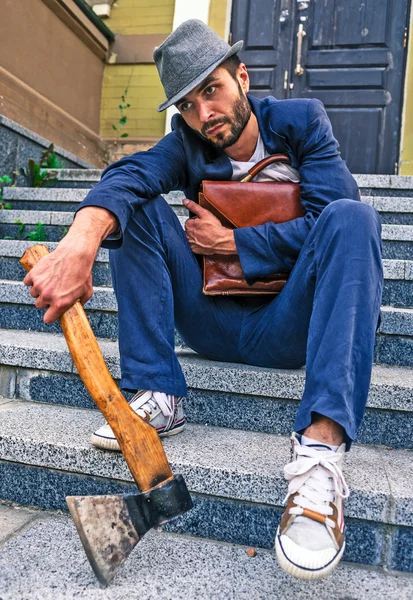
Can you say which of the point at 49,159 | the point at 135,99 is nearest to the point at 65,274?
the point at 49,159

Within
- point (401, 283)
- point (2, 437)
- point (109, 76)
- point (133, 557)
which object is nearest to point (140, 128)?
point (109, 76)

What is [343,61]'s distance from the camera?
16.1 ft

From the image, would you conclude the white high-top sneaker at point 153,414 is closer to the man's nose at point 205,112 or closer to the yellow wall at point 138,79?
the man's nose at point 205,112

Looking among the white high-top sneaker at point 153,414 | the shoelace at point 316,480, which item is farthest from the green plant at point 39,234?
the shoelace at point 316,480

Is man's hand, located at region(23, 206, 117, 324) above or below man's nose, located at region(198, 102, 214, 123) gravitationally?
below

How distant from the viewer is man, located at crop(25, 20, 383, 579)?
115 centimetres

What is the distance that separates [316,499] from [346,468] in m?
0.32

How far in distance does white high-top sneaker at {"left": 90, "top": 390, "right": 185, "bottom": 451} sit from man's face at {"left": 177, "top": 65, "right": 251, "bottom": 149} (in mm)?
828

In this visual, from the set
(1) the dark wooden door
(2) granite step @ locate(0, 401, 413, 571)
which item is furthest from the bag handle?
(1) the dark wooden door

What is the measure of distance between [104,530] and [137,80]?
17.7ft

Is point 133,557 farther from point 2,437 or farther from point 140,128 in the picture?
point 140,128

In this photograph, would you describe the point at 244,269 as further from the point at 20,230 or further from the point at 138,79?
the point at 138,79

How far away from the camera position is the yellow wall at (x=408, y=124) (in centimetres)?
478

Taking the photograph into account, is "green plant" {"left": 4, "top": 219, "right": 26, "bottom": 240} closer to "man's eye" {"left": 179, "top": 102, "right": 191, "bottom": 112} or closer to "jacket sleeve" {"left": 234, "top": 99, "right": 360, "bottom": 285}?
"man's eye" {"left": 179, "top": 102, "right": 191, "bottom": 112}
